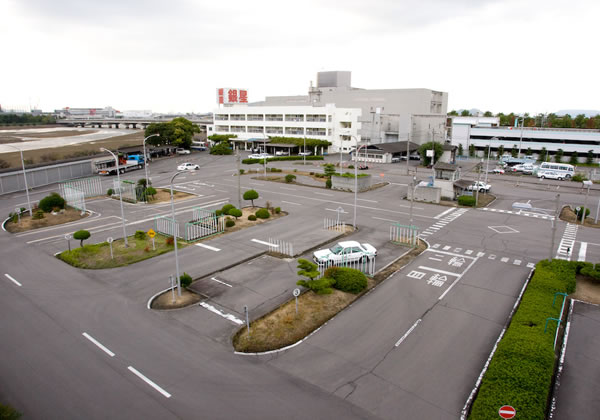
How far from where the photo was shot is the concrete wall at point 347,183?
164 ft

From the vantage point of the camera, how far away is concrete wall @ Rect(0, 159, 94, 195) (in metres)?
48.9

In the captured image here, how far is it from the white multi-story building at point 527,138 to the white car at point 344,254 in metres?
75.7

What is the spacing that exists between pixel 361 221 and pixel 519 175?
46.2m

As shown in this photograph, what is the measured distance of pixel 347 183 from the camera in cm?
5025

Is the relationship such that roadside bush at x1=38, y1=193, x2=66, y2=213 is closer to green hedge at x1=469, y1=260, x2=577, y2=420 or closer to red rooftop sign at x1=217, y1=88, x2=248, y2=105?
green hedge at x1=469, y1=260, x2=577, y2=420

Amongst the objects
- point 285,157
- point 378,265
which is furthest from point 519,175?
point 378,265

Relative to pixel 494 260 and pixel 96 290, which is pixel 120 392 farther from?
pixel 494 260

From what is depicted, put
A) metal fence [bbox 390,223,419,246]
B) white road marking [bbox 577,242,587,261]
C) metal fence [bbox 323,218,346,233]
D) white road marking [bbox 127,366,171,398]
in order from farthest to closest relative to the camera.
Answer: metal fence [bbox 323,218,346,233]
metal fence [bbox 390,223,419,246]
white road marking [bbox 577,242,587,261]
white road marking [bbox 127,366,171,398]

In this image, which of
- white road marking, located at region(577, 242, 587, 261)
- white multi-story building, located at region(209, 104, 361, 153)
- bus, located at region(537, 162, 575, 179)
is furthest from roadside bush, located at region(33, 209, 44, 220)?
bus, located at region(537, 162, 575, 179)

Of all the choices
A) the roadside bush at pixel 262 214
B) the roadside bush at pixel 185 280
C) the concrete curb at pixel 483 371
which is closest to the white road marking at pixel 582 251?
the concrete curb at pixel 483 371

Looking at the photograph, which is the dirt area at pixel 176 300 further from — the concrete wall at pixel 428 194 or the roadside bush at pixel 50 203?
the concrete wall at pixel 428 194

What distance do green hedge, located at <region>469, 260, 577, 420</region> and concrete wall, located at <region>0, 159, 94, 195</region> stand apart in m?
57.6

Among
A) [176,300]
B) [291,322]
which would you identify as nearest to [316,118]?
[176,300]

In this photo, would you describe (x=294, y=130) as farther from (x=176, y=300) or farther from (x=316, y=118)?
(x=176, y=300)
